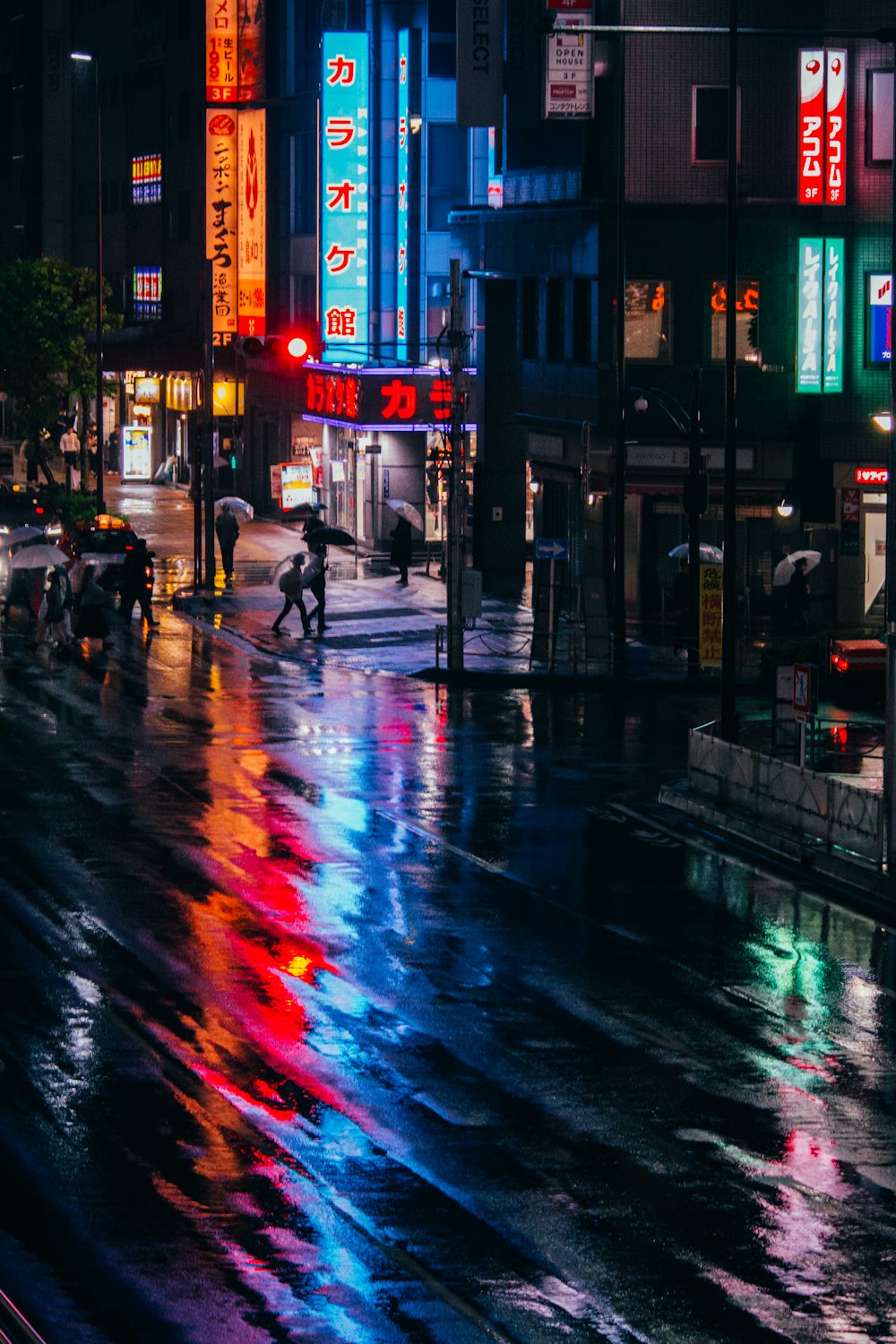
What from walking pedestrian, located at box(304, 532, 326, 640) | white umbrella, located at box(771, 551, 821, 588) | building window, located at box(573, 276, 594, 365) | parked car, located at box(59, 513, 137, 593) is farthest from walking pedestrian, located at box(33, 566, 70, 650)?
white umbrella, located at box(771, 551, 821, 588)

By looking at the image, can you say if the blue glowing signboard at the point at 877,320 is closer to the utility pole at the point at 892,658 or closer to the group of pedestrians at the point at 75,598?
the group of pedestrians at the point at 75,598

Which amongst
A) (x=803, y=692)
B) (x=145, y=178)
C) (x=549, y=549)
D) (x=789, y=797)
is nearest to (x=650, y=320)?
(x=549, y=549)

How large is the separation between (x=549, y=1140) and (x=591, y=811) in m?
12.9

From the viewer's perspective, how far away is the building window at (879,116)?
44.9 m

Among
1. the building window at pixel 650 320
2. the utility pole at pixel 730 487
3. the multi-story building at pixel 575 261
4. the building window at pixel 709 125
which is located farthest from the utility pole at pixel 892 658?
the building window at pixel 709 125

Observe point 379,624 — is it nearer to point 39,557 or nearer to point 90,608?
point 90,608

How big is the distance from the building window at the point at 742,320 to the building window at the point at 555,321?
4627 mm

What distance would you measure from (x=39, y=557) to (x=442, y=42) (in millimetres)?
24407

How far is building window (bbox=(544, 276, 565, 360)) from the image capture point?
166 ft

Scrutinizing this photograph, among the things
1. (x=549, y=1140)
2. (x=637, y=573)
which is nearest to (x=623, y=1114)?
(x=549, y=1140)

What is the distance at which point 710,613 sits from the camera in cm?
3819

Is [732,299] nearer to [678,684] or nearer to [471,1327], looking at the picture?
[678,684]

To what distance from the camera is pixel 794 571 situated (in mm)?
44250

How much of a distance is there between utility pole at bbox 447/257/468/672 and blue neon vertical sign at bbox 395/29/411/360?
22444 mm
